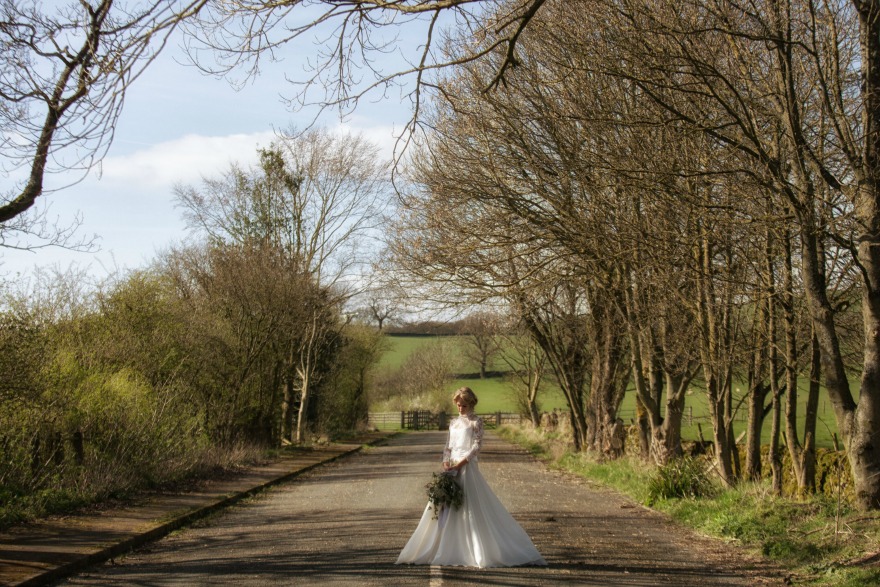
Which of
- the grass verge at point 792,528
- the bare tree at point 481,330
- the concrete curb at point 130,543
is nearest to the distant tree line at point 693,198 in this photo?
the grass verge at point 792,528

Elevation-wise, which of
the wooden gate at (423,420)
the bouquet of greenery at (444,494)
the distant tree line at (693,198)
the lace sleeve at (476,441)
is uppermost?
the distant tree line at (693,198)

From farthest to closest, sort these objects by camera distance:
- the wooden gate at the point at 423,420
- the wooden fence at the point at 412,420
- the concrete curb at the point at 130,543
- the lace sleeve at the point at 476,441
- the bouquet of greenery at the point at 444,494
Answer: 1. the wooden gate at the point at 423,420
2. the wooden fence at the point at 412,420
3. the lace sleeve at the point at 476,441
4. the bouquet of greenery at the point at 444,494
5. the concrete curb at the point at 130,543

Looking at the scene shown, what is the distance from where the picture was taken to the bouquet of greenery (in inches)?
369

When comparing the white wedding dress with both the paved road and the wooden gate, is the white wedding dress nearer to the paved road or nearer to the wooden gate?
the paved road

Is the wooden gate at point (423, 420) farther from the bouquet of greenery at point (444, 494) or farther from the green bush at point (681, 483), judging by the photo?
the bouquet of greenery at point (444, 494)

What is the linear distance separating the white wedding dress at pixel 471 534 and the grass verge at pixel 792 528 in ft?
8.90

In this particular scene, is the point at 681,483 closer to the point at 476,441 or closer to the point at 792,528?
the point at 792,528

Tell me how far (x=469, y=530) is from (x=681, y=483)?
22.9 ft

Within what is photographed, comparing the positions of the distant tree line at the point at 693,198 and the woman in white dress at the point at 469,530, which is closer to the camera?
the woman in white dress at the point at 469,530

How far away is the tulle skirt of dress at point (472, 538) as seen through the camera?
8.99 metres

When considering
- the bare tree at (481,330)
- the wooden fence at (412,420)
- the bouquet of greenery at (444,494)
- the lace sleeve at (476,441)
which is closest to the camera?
the bouquet of greenery at (444,494)

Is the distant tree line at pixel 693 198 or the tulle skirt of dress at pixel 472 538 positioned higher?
the distant tree line at pixel 693 198

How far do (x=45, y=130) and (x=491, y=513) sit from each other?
5.79 metres

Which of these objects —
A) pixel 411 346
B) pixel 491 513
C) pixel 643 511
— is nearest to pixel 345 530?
pixel 491 513
